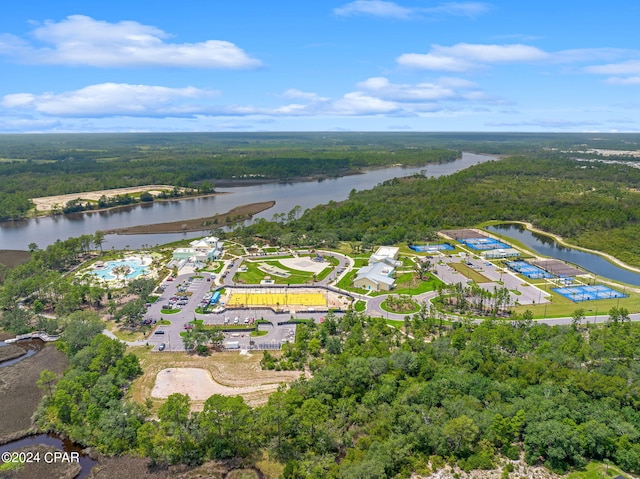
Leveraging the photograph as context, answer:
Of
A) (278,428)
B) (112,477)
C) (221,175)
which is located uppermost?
(221,175)

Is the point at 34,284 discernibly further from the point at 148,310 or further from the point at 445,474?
the point at 445,474

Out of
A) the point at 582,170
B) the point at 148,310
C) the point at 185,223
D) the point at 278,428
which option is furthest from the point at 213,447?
the point at 582,170

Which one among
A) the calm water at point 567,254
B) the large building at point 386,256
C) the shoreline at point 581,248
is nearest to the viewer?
the calm water at point 567,254

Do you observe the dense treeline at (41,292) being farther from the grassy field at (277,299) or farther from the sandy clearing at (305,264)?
the sandy clearing at (305,264)

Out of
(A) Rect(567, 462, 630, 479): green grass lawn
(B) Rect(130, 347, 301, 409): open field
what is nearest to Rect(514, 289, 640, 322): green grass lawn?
(A) Rect(567, 462, 630, 479): green grass lawn

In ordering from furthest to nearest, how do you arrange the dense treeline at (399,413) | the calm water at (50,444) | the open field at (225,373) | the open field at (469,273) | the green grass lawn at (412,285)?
the open field at (469,273), the green grass lawn at (412,285), the open field at (225,373), the calm water at (50,444), the dense treeline at (399,413)

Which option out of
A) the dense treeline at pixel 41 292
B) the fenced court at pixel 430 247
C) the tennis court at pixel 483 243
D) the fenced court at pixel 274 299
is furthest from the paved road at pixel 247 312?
the tennis court at pixel 483 243

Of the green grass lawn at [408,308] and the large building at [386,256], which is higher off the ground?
the large building at [386,256]
